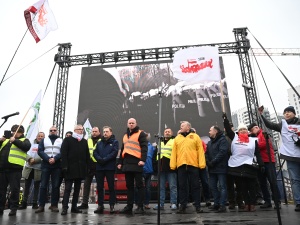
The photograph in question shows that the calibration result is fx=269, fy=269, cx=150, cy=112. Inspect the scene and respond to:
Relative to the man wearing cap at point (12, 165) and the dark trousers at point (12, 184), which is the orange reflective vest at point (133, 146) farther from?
the dark trousers at point (12, 184)

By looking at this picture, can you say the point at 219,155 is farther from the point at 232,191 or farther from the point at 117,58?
the point at 117,58

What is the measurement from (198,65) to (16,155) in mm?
3592

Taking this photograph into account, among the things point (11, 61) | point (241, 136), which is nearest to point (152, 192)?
point (241, 136)

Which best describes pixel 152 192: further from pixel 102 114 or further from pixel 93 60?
pixel 93 60

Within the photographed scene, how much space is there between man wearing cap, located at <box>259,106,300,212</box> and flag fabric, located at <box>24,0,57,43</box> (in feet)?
16.5

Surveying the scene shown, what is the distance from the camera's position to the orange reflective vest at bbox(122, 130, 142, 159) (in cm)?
452

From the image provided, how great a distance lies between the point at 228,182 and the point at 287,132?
4.57 ft

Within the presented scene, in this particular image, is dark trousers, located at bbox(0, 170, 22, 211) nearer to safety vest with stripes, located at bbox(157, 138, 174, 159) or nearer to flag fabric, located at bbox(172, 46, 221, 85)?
safety vest with stripes, located at bbox(157, 138, 174, 159)

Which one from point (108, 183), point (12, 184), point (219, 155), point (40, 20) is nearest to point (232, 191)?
point (219, 155)

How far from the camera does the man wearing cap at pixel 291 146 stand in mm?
4336

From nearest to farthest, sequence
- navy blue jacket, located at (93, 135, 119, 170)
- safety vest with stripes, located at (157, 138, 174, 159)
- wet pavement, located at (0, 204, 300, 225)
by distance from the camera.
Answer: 1. wet pavement, located at (0, 204, 300, 225)
2. navy blue jacket, located at (93, 135, 119, 170)
3. safety vest with stripes, located at (157, 138, 174, 159)

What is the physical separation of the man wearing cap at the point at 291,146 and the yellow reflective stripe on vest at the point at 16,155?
4.10 metres

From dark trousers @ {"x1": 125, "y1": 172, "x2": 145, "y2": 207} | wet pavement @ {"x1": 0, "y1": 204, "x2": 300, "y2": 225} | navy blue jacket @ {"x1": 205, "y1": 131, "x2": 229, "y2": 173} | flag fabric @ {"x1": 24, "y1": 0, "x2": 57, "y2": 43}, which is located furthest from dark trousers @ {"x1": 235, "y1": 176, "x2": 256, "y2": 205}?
flag fabric @ {"x1": 24, "y1": 0, "x2": 57, "y2": 43}

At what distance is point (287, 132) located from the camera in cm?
447
